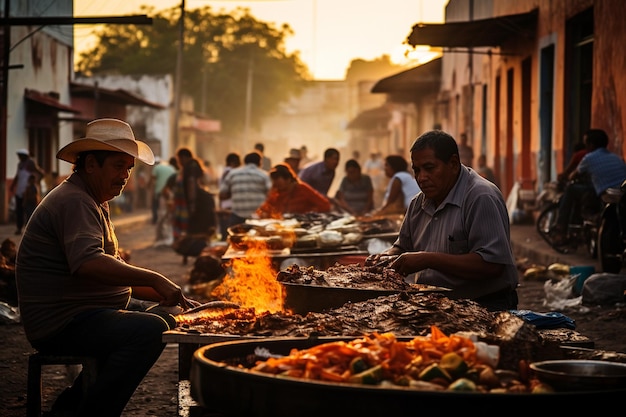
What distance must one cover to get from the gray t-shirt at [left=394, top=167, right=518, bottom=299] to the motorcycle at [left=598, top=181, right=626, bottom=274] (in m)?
6.74

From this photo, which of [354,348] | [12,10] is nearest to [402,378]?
[354,348]

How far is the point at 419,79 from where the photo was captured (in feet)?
124

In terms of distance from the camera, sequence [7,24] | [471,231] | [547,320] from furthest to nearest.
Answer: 1. [7,24]
2. [471,231]
3. [547,320]

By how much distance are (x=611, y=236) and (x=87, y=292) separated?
8442mm

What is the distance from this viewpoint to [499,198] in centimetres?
565

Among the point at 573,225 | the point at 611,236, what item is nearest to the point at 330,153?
the point at 573,225

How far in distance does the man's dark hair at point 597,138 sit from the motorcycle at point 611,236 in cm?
150

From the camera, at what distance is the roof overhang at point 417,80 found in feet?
114

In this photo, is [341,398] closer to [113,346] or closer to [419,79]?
[113,346]

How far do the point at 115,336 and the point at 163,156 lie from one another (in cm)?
5230

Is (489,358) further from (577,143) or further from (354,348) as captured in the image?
(577,143)

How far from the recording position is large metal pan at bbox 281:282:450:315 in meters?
5.52

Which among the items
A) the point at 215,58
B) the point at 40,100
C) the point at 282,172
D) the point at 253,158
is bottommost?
the point at 282,172

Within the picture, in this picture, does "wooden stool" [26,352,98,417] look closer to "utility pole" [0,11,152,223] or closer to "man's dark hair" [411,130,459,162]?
"man's dark hair" [411,130,459,162]
